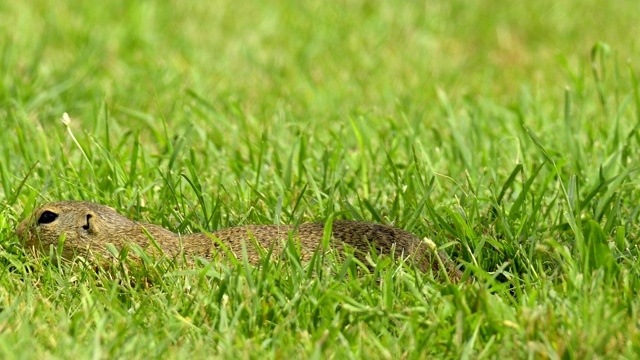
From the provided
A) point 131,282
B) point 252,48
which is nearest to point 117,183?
point 131,282

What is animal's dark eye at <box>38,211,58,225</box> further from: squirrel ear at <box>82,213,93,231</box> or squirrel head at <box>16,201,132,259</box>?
squirrel ear at <box>82,213,93,231</box>

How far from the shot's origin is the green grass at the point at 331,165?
305 cm

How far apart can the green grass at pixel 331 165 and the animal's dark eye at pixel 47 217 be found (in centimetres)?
17

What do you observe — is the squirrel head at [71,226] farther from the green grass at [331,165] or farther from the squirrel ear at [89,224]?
the green grass at [331,165]

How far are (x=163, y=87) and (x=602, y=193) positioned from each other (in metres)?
3.14

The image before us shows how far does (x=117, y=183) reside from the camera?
435cm

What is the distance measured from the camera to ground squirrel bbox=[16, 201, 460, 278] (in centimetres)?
364

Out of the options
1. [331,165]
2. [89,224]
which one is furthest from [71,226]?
[331,165]

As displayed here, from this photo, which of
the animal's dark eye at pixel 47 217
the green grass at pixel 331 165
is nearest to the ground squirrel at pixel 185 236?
the animal's dark eye at pixel 47 217

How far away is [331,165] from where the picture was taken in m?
4.57

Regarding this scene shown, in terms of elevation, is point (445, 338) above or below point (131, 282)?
above

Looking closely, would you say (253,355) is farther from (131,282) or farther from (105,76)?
(105,76)

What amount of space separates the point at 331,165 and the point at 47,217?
1.33m

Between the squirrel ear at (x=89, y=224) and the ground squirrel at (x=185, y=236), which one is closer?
the ground squirrel at (x=185, y=236)
